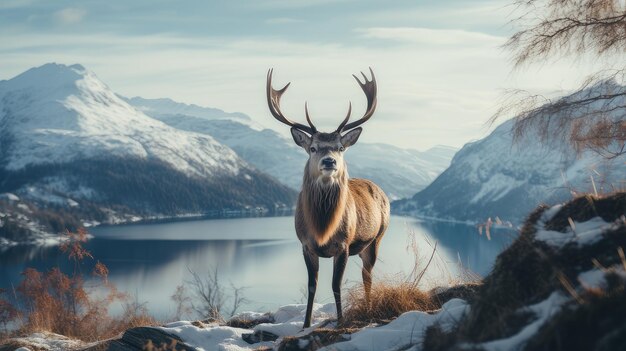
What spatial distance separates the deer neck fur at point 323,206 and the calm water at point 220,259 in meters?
32.7

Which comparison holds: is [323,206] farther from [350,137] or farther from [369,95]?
[369,95]

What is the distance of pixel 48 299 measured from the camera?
923 inches

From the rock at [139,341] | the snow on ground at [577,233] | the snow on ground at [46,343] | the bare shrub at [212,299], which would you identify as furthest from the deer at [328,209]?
the snow on ground at [577,233]

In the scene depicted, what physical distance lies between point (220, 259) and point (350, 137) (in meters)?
89.0

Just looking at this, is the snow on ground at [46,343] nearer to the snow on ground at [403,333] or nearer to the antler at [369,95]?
the snow on ground at [403,333]

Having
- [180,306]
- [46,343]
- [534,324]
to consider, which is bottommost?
[180,306]

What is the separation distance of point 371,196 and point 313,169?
2.17m

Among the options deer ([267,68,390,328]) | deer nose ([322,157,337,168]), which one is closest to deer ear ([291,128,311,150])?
deer ([267,68,390,328])

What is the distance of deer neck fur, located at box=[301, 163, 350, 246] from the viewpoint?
10.4 m

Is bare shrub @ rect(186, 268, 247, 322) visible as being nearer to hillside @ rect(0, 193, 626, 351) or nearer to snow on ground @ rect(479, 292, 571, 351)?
hillside @ rect(0, 193, 626, 351)

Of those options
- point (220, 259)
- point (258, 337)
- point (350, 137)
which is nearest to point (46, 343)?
point (258, 337)

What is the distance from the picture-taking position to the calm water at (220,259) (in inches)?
2477

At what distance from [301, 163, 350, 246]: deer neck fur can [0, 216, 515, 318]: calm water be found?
32.7 m

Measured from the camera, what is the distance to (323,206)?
10461 mm
